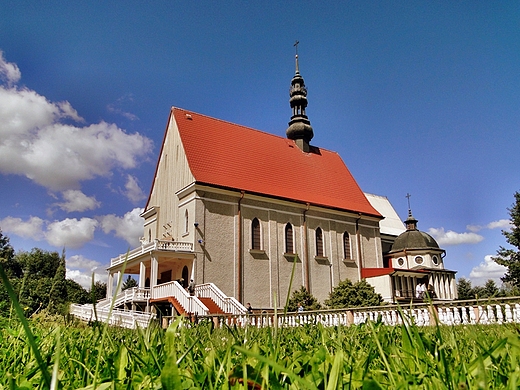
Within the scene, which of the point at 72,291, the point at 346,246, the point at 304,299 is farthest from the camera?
the point at 346,246

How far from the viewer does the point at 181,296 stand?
66.2ft

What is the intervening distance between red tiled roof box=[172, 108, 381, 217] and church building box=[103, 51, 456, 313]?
98 millimetres

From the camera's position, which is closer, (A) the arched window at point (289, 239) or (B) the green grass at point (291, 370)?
(B) the green grass at point (291, 370)

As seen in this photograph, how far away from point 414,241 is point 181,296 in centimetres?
2491

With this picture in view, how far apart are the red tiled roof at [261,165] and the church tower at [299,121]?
0.99m

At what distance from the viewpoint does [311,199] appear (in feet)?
98.6

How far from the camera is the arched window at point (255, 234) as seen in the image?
26.9 meters

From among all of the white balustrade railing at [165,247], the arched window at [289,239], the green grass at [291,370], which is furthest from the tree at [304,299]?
the green grass at [291,370]

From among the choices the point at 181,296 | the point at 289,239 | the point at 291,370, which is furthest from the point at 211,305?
the point at 291,370

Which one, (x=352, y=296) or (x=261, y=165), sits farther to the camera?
(x=261, y=165)

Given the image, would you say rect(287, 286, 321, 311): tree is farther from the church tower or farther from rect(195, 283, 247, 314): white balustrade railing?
the church tower

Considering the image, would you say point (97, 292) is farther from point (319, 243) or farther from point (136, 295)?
point (319, 243)

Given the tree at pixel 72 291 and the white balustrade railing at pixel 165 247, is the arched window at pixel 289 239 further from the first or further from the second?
the tree at pixel 72 291

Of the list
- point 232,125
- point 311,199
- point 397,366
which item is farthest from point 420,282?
point 397,366
